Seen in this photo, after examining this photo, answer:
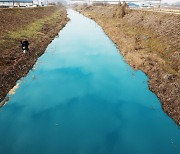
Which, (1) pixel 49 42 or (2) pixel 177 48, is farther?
(1) pixel 49 42

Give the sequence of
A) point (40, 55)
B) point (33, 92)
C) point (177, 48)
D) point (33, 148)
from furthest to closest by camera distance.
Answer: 1. point (40, 55)
2. point (177, 48)
3. point (33, 92)
4. point (33, 148)

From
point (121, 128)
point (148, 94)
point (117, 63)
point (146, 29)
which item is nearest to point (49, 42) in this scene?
point (117, 63)

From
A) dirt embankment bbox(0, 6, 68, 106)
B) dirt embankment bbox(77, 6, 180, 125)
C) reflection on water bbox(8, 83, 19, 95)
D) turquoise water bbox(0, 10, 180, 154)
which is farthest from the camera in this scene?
dirt embankment bbox(0, 6, 68, 106)

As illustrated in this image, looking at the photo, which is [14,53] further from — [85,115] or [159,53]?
[159,53]

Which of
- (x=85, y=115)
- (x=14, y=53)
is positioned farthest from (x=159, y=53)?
(x=14, y=53)

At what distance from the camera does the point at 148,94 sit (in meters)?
21.4

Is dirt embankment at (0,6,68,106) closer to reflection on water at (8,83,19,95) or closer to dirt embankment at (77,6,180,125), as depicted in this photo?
reflection on water at (8,83,19,95)

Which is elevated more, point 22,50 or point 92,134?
point 22,50

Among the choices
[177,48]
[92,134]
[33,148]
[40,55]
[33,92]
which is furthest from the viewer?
[40,55]

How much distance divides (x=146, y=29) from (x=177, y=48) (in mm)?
16860

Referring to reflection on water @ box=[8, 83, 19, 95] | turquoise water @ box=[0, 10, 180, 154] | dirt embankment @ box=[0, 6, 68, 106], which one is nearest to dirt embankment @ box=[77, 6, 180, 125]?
turquoise water @ box=[0, 10, 180, 154]

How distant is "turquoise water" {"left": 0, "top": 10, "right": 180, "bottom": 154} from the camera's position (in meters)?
14.3

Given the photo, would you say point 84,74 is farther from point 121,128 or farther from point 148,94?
point 121,128

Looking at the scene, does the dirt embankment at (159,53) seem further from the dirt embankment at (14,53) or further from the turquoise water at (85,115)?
the dirt embankment at (14,53)
